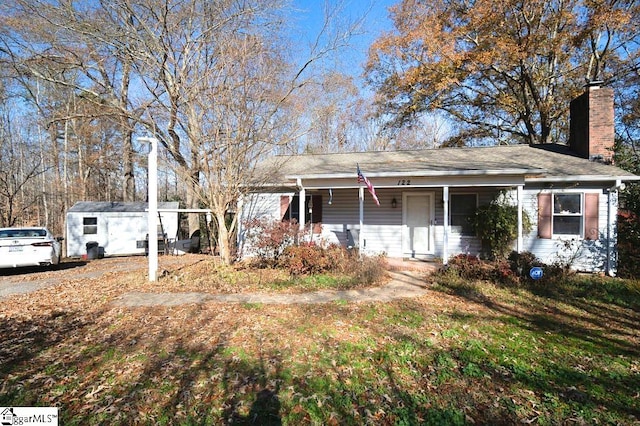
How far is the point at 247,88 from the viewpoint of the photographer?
30.3ft

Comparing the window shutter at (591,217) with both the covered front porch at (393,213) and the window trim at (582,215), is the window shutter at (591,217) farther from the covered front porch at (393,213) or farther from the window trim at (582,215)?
the covered front porch at (393,213)

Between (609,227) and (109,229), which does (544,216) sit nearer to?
(609,227)

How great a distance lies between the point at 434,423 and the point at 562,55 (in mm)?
19834

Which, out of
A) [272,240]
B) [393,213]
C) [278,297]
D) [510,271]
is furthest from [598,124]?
[278,297]

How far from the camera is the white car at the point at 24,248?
8.95 m

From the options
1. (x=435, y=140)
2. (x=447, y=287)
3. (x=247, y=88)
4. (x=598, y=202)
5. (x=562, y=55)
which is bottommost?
(x=447, y=287)

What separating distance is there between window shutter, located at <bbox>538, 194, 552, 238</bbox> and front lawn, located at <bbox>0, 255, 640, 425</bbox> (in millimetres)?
3537

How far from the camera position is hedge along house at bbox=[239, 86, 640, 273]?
914 centimetres

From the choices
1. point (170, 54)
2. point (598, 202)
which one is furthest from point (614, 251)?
point (170, 54)

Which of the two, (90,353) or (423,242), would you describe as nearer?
(90,353)

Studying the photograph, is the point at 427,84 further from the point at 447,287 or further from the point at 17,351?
the point at 17,351

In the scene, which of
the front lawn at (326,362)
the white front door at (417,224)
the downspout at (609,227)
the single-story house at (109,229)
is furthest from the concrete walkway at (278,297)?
the single-story house at (109,229)

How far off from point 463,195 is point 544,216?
237cm

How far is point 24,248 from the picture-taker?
912cm
